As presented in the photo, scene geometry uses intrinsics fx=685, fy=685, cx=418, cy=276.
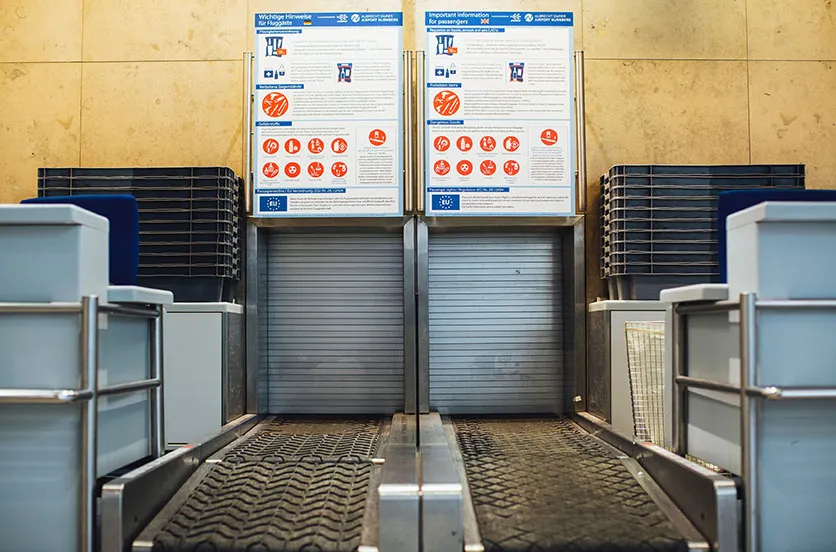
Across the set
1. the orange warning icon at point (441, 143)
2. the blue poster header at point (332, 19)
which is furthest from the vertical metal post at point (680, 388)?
the blue poster header at point (332, 19)

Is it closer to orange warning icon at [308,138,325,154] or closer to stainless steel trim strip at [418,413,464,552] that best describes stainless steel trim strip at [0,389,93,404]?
stainless steel trim strip at [418,413,464,552]

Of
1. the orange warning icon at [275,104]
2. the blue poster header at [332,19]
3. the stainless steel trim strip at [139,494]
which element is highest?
the blue poster header at [332,19]

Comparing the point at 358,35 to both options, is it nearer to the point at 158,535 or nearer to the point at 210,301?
the point at 210,301

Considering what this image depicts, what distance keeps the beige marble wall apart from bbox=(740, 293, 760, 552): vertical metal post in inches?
98.3

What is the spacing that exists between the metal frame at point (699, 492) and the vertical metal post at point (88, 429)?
6.77ft

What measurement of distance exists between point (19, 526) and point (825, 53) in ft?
17.8

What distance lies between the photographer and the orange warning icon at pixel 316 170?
459 centimetres

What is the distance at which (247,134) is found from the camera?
15.4 ft

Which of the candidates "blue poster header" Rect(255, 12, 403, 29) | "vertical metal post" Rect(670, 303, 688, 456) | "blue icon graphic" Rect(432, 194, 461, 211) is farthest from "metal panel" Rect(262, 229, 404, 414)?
"vertical metal post" Rect(670, 303, 688, 456)

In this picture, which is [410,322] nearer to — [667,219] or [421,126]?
[421,126]

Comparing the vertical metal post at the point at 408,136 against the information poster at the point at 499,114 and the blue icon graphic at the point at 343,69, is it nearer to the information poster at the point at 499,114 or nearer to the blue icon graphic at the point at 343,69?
the information poster at the point at 499,114

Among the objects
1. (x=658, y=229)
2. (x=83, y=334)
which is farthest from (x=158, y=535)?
(x=658, y=229)

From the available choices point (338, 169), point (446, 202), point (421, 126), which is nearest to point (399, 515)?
point (446, 202)

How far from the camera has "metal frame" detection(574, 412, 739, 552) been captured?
2258 mm
